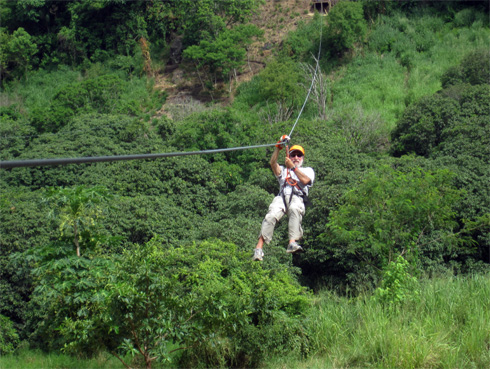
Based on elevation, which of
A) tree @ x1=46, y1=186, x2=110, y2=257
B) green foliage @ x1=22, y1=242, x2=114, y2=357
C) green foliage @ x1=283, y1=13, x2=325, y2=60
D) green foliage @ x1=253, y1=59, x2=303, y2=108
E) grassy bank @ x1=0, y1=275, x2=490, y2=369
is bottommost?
green foliage @ x1=253, y1=59, x2=303, y2=108

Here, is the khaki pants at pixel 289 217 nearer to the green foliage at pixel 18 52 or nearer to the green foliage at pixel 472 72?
the green foliage at pixel 472 72

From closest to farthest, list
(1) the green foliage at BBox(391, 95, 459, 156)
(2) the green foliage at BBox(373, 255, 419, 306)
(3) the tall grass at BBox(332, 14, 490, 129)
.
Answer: (2) the green foliage at BBox(373, 255, 419, 306), (1) the green foliage at BBox(391, 95, 459, 156), (3) the tall grass at BBox(332, 14, 490, 129)

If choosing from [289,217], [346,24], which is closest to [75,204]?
[289,217]

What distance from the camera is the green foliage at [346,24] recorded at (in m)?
35.1

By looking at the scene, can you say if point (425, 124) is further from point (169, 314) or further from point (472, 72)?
point (169, 314)

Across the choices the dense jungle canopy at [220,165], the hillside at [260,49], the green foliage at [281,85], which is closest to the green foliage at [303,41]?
the dense jungle canopy at [220,165]

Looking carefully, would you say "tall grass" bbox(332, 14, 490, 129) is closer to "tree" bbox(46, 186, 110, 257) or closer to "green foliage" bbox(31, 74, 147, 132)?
"green foliage" bbox(31, 74, 147, 132)

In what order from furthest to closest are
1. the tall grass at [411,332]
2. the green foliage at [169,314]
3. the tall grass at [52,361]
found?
the tall grass at [52,361]
the green foliage at [169,314]
the tall grass at [411,332]

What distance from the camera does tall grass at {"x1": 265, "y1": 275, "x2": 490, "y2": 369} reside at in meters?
7.26

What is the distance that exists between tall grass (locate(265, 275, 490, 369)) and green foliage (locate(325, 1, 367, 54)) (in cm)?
2820

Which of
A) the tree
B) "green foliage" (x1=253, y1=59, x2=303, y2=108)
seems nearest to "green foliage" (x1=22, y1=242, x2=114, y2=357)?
the tree

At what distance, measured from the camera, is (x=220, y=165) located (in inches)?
851

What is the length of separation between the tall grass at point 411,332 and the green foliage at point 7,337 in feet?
24.4

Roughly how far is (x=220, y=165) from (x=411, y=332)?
48.2 feet
